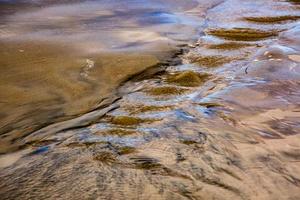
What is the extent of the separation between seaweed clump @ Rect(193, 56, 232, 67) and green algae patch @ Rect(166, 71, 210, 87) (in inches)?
11.4

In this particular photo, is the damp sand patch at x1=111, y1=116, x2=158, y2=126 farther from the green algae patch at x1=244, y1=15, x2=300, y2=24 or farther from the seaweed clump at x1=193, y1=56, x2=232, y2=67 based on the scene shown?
the green algae patch at x1=244, y1=15, x2=300, y2=24

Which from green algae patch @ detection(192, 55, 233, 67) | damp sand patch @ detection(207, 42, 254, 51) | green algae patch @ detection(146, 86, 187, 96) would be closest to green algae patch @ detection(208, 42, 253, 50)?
damp sand patch @ detection(207, 42, 254, 51)

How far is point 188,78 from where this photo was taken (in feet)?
9.12

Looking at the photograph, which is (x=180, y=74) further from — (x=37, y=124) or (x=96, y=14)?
(x=96, y=14)

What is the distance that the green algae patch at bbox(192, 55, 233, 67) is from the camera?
3.09 meters

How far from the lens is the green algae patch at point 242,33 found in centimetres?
397

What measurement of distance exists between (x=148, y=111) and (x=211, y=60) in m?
1.26

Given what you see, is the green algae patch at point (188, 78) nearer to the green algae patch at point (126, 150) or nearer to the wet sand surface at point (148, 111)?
the wet sand surface at point (148, 111)

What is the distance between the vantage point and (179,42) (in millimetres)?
3852

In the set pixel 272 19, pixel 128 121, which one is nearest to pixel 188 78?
pixel 128 121

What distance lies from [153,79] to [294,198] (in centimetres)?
163

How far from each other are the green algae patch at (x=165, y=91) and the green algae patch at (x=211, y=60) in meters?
0.64

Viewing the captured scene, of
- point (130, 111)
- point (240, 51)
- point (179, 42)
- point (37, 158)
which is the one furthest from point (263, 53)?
point (37, 158)

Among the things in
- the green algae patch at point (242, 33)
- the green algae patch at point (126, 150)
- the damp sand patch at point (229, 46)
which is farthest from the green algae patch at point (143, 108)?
A: the green algae patch at point (242, 33)
